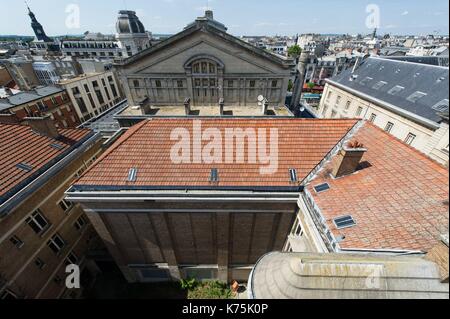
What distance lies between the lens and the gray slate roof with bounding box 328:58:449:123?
24.3 m

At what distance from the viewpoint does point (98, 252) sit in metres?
19.7

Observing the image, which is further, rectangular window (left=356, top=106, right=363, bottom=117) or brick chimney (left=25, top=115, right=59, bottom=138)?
rectangular window (left=356, top=106, right=363, bottom=117)

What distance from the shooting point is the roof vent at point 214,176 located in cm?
1359

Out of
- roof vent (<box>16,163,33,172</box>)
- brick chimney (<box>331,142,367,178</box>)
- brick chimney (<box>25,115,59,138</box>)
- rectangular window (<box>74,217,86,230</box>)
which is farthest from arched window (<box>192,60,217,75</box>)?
rectangular window (<box>74,217,86,230</box>)

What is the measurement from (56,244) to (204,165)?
1432cm

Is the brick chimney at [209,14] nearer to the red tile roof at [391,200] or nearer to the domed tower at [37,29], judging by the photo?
the red tile roof at [391,200]

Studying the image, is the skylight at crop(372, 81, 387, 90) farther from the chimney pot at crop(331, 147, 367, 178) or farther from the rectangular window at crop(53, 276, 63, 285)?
the rectangular window at crop(53, 276, 63, 285)

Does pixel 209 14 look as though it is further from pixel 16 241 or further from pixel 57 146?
pixel 16 241

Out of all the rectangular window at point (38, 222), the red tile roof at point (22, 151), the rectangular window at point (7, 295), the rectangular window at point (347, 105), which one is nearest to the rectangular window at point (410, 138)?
the rectangular window at point (347, 105)

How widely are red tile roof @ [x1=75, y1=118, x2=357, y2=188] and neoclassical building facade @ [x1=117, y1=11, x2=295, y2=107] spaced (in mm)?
15335

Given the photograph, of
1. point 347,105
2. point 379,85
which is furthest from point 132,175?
point 379,85

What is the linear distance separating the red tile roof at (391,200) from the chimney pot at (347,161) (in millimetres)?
403

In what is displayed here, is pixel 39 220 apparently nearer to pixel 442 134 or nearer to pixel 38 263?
pixel 38 263

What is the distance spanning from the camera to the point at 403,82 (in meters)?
28.9
